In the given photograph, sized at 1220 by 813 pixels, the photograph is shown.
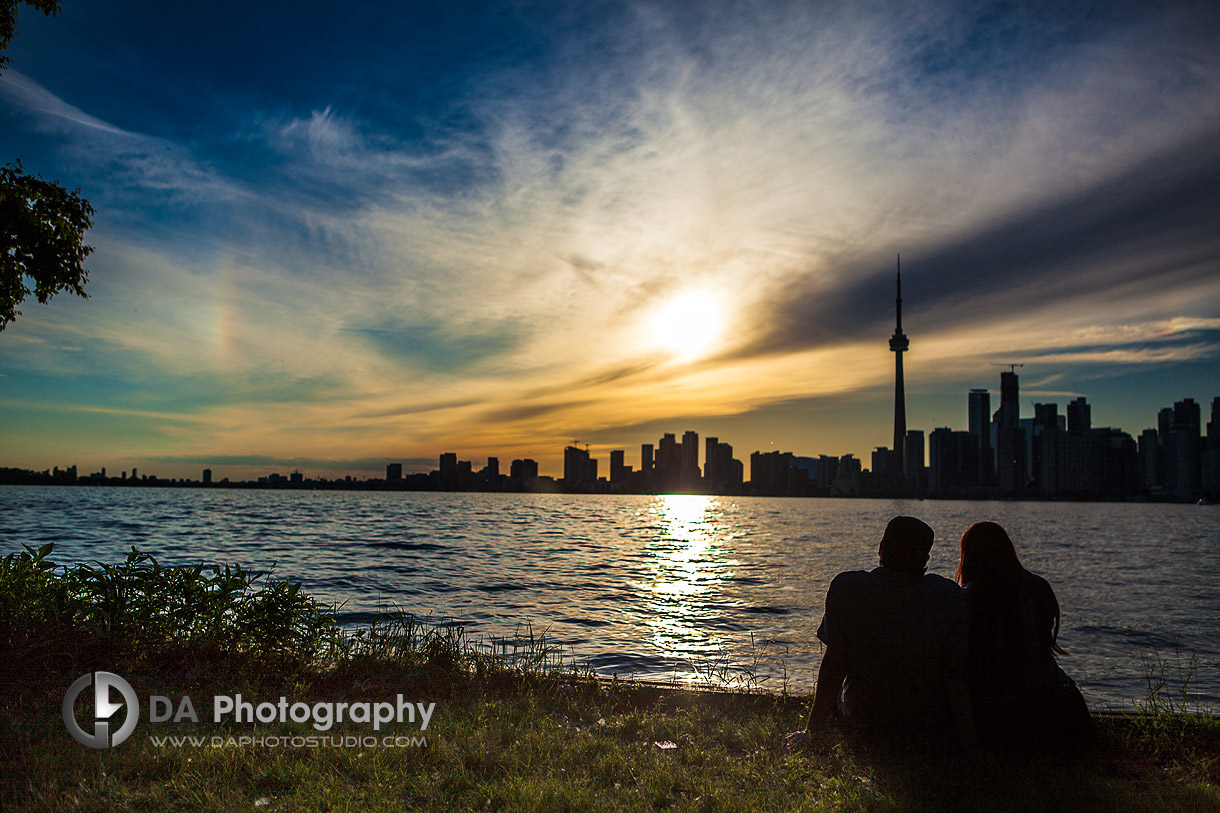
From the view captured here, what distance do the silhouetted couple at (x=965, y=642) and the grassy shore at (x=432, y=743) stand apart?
25 centimetres

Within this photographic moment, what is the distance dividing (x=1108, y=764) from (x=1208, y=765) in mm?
727

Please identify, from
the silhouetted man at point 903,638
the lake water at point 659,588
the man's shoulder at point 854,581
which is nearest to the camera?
the silhouetted man at point 903,638

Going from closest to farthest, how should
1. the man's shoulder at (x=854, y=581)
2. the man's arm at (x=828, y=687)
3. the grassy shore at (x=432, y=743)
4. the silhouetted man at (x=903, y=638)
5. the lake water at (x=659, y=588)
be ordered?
the grassy shore at (x=432, y=743) < the silhouetted man at (x=903, y=638) < the man's shoulder at (x=854, y=581) < the man's arm at (x=828, y=687) < the lake water at (x=659, y=588)

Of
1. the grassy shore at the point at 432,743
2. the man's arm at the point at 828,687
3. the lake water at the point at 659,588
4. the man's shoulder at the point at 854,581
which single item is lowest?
the lake water at the point at 659,588

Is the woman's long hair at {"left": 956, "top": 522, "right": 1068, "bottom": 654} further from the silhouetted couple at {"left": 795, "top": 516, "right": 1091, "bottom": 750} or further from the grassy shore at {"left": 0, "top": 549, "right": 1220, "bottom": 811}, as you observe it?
the grassy shore at {"left": 0, "top": 549, "right": 1220, "bottom": 811}

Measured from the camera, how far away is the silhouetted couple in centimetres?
477

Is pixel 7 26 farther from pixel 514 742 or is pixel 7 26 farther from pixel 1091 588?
pixel 1091 588

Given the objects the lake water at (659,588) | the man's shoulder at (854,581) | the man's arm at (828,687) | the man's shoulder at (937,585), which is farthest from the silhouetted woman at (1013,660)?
the lake water at (659,588)

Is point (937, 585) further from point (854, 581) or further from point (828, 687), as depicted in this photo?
point (828, 687)

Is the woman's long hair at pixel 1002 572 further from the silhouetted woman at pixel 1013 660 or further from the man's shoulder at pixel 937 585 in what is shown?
the man's shoulder at pixel 937 585

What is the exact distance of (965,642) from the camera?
15.6 feet

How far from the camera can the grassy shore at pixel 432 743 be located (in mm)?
4133

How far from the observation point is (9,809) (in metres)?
3.62

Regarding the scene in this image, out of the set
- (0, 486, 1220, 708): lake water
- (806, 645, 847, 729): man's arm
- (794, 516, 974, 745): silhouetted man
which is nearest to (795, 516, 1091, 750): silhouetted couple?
(794, 516, 974, 745): silhouetted man
